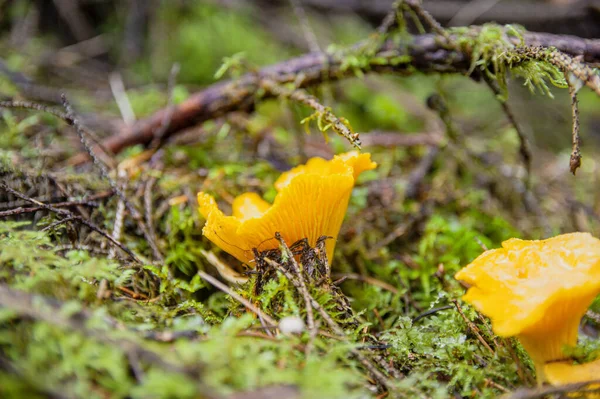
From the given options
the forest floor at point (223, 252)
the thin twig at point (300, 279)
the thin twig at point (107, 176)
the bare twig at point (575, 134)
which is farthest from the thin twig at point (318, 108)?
the thin twig at point (107, 176)

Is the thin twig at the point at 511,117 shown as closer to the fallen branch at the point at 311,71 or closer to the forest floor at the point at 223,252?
the fallen branch at the point at 311,71

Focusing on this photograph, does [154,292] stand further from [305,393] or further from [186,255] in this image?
[305,393]

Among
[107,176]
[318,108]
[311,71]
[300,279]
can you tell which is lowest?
[300,279]

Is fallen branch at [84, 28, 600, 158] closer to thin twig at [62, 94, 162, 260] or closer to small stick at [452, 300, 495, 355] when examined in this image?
thin twig at [62, 94, 162, 260]

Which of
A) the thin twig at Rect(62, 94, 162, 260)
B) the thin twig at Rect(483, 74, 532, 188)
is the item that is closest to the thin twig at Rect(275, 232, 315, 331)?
the thin twig at Rect(62, 94, 162, 260)

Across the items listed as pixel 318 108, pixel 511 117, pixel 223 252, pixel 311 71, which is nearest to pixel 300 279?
pixel 223 252

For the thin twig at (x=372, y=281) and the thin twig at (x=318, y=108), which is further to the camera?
the thin twig at (x=372, y=281)

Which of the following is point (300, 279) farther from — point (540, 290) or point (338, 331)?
point (540, 290)
